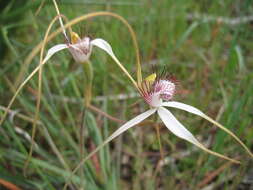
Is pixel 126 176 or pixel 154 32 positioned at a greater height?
pixel 154 32

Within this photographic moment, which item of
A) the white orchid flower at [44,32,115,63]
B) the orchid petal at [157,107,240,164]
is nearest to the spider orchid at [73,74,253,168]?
the orchid petal at [157,107,240,164]

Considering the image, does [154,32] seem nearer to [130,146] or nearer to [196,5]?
[196,5]

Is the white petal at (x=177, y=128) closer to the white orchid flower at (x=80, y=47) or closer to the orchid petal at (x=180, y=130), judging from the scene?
the orchid petal at (x=180, y=130)

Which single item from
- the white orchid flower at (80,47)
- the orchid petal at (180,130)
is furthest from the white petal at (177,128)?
the white orchid flower at (80,47)

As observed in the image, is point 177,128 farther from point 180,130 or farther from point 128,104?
point 128,104

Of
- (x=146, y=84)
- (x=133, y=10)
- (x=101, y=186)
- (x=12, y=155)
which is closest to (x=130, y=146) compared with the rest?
(x=101, y=186)

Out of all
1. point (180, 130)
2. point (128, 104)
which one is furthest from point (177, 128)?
point (128, 104)

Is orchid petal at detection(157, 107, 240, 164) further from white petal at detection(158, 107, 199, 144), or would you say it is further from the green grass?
the green grass
